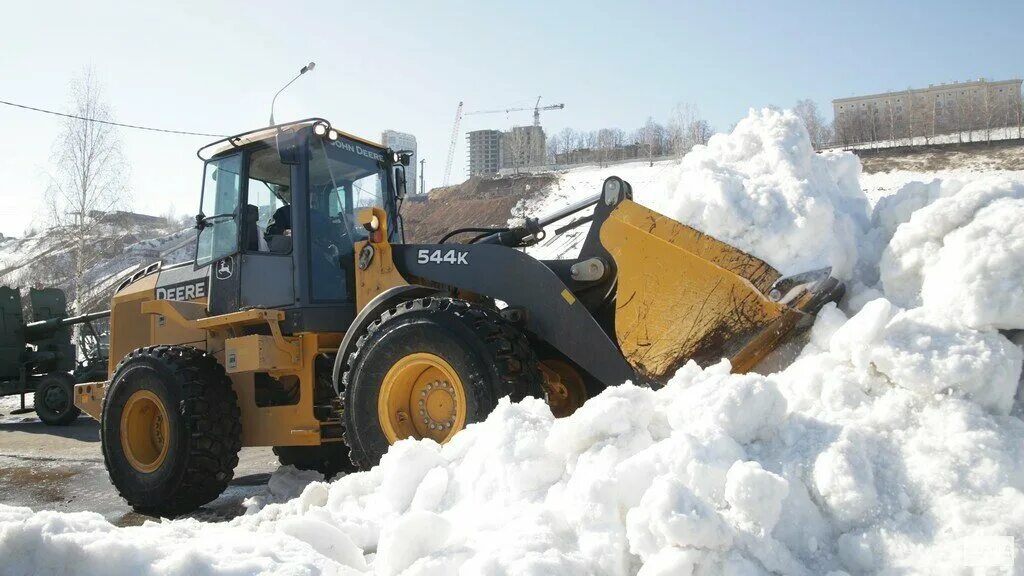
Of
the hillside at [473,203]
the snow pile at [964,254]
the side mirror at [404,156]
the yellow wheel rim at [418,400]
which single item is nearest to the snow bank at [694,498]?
the snow pile at [964,254]

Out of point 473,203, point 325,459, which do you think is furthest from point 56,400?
point 473,203

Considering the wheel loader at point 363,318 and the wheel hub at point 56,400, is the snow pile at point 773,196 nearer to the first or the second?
the wheel loader at point 363,318

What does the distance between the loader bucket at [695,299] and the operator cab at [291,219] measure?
8.27 ft

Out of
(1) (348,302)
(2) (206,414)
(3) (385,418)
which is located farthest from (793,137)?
(2) (206,414)

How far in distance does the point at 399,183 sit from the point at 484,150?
9022 centimetres

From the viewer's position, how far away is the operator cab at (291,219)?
579 centimetres

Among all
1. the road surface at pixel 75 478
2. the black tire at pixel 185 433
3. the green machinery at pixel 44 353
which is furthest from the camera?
the green machinery at pixel 44 353

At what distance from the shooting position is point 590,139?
88.9 metres

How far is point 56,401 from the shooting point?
48.0 feet

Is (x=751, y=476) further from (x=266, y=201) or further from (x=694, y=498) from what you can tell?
(x=266, y=201)

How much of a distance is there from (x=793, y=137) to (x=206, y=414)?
4.53 meters

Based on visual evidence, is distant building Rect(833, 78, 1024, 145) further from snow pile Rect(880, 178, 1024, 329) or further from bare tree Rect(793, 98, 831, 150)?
snow pile Rect(880, 178, 1024, 329)

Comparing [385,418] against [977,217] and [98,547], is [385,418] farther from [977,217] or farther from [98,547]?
[977,217]

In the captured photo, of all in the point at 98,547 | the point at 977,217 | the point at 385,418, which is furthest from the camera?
the point at 385,418
